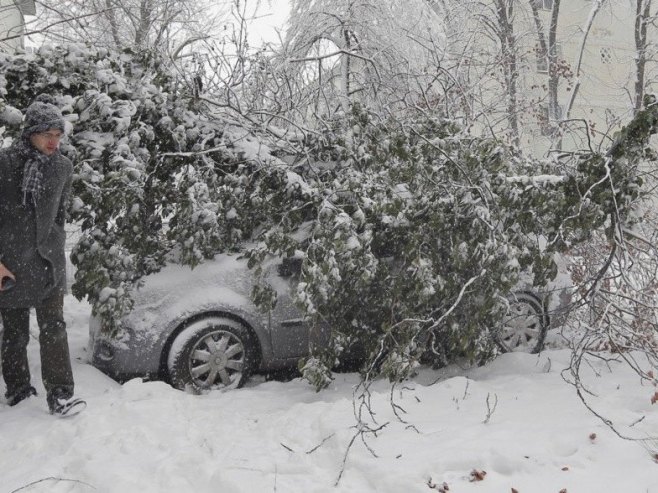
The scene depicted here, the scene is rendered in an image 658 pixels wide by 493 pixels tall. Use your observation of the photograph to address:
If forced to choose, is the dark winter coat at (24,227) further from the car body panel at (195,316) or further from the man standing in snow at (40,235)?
the car body panel at (195,316)

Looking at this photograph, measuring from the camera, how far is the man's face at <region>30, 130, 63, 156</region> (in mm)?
3555

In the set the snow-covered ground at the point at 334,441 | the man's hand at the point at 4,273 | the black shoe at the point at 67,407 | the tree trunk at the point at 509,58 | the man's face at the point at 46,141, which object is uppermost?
the tree trunk at the point at 509,58

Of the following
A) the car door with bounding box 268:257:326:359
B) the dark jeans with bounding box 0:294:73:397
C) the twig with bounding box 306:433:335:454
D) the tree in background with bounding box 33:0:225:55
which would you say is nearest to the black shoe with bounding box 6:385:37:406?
the dark jeans with bounding box 0:294:73:397

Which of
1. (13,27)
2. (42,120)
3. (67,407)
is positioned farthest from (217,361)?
(13,27)

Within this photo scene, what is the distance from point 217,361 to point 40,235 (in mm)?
1647

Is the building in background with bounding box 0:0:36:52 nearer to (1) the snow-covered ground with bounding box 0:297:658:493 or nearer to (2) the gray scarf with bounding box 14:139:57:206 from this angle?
(2) the gray scarf with bounding box 14:139:57:206

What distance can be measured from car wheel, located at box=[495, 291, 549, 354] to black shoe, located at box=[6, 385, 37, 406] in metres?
3.81

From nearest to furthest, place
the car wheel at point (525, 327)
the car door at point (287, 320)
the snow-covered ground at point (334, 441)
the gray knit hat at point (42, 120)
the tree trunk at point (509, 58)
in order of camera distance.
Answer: the snow-covered ground at point (334, 441)
the gray knit hat at point (42, 120)
the car door at point (287, 320)
the car wheel at point (525, 327)
the tree trunk at point (509, 58)

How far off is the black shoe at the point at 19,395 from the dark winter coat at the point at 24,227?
2.06ft

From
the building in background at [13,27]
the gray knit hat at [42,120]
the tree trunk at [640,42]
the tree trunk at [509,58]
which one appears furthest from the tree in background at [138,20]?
the gray knit hat at [42,120]

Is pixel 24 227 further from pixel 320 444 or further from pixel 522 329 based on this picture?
pixel 522 329

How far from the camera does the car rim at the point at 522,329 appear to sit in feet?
18.0

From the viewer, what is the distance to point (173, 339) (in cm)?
456

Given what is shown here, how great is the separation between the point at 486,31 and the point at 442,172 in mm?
9518
